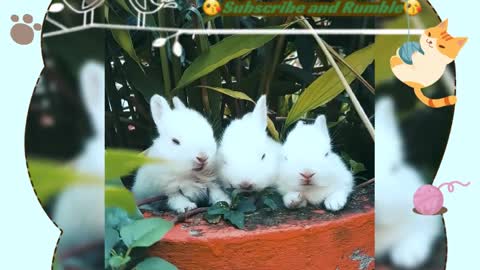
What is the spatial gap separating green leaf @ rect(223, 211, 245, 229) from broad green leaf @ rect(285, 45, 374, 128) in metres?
0.24

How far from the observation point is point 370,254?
1.69 m

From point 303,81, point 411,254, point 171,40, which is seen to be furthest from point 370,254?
point 171,40

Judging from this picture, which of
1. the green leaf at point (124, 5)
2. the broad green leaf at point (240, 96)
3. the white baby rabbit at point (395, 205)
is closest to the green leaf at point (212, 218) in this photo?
the broad green leaf at point (240, 96)

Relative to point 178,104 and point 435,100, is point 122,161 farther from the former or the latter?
point 435,100

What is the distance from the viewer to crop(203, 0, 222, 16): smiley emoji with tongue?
161 centimetres

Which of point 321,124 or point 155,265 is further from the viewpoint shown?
point 321,124

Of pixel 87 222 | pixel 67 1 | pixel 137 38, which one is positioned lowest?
→ pixel 87 222

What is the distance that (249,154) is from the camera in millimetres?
1683

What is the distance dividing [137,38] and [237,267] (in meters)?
0.52

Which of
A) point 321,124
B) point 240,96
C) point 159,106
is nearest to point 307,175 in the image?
point 321,124

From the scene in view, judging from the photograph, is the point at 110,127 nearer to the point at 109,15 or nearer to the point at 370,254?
the point at 109,15

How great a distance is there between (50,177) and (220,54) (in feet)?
1.41

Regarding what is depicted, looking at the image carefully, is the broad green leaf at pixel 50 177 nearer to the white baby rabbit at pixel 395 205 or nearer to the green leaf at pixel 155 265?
the green leaf at pixel 155 265

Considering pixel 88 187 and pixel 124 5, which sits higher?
pixel 124 5
